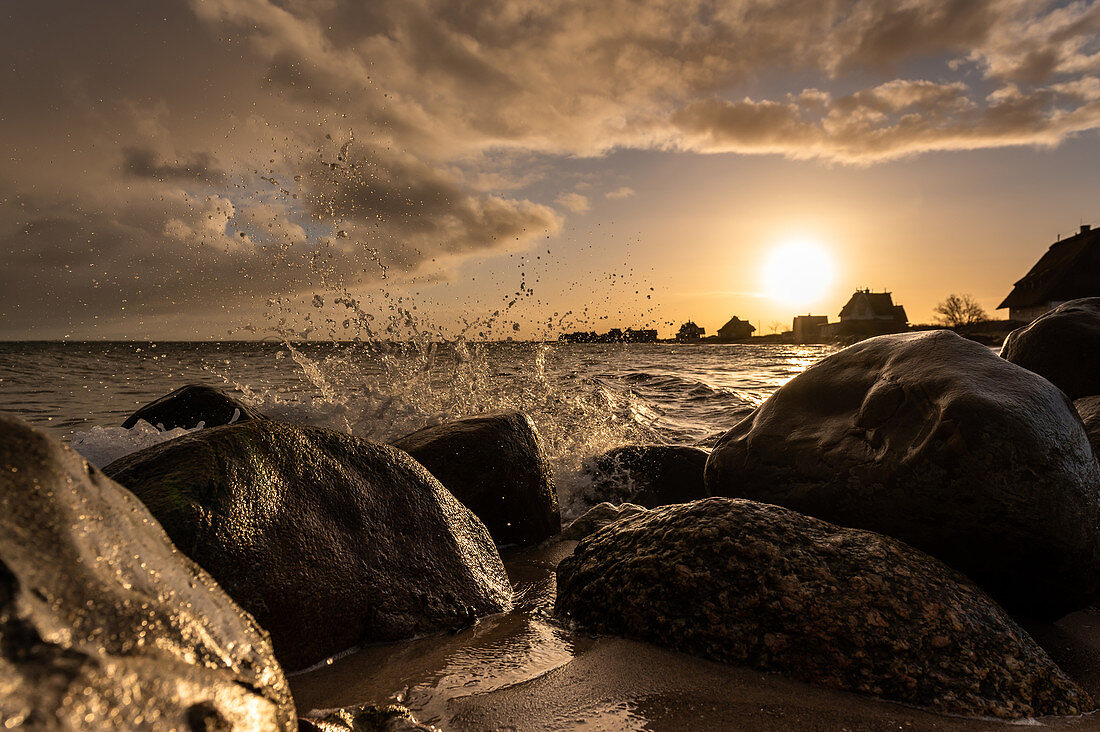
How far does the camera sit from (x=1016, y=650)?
7.94 ft

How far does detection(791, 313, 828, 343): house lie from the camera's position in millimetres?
77250

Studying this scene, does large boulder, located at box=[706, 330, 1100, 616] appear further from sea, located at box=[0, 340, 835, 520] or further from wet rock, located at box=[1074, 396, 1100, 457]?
sea, located at box=[0, 340, 835, 520]

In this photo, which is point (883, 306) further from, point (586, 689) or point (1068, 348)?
point (586, 689)

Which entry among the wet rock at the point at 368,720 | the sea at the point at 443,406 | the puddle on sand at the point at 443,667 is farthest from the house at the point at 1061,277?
the wet rock at the point at 368,720

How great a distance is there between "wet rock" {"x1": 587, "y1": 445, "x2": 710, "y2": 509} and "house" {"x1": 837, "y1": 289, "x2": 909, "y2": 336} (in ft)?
202

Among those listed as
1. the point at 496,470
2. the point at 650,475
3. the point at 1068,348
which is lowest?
the point at 650,475

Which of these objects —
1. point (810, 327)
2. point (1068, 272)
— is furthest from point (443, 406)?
point (810, 327)

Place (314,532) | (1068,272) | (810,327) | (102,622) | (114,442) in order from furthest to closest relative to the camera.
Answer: (810,327) < (1068,272) < (114,442) < (314,532) < (102,622)

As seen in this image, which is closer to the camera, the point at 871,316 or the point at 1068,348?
the point at 1068,348

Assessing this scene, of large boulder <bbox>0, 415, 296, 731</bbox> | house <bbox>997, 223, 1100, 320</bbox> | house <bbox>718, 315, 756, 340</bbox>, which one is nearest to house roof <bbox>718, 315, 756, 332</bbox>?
house <bbox>718, 315, 756, 340</bbox>

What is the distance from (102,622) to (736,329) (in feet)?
348

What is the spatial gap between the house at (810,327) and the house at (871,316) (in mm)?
9826

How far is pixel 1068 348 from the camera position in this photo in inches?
214

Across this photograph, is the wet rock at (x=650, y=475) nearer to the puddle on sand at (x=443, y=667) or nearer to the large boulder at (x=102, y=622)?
the puddle on sand at (x=443, y=667)
